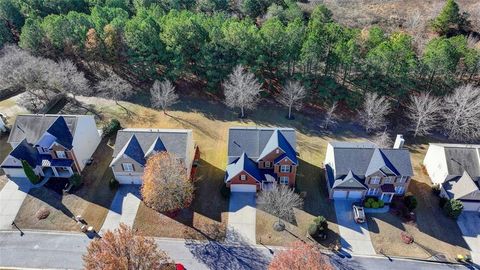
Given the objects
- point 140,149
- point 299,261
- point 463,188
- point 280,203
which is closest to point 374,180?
point 463,188

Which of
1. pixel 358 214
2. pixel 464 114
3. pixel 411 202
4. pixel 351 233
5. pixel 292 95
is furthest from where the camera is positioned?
pixel 292 95

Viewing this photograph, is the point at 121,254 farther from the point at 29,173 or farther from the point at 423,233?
the point at 423,233

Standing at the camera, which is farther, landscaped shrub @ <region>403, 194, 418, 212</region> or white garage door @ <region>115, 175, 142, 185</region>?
white garage door @ <region>115, 175, 142, 185</region>

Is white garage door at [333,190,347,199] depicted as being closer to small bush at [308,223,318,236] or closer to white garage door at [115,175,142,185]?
small bush at [308,223,318,236]

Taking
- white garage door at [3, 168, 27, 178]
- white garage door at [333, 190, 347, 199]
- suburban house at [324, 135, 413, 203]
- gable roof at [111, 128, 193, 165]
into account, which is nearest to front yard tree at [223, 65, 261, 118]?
gable roof at [111, 128, 193, 165]

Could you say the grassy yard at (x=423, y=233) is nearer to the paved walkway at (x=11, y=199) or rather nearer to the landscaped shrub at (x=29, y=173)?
the landscaped shrub at (x=29, y=173)
